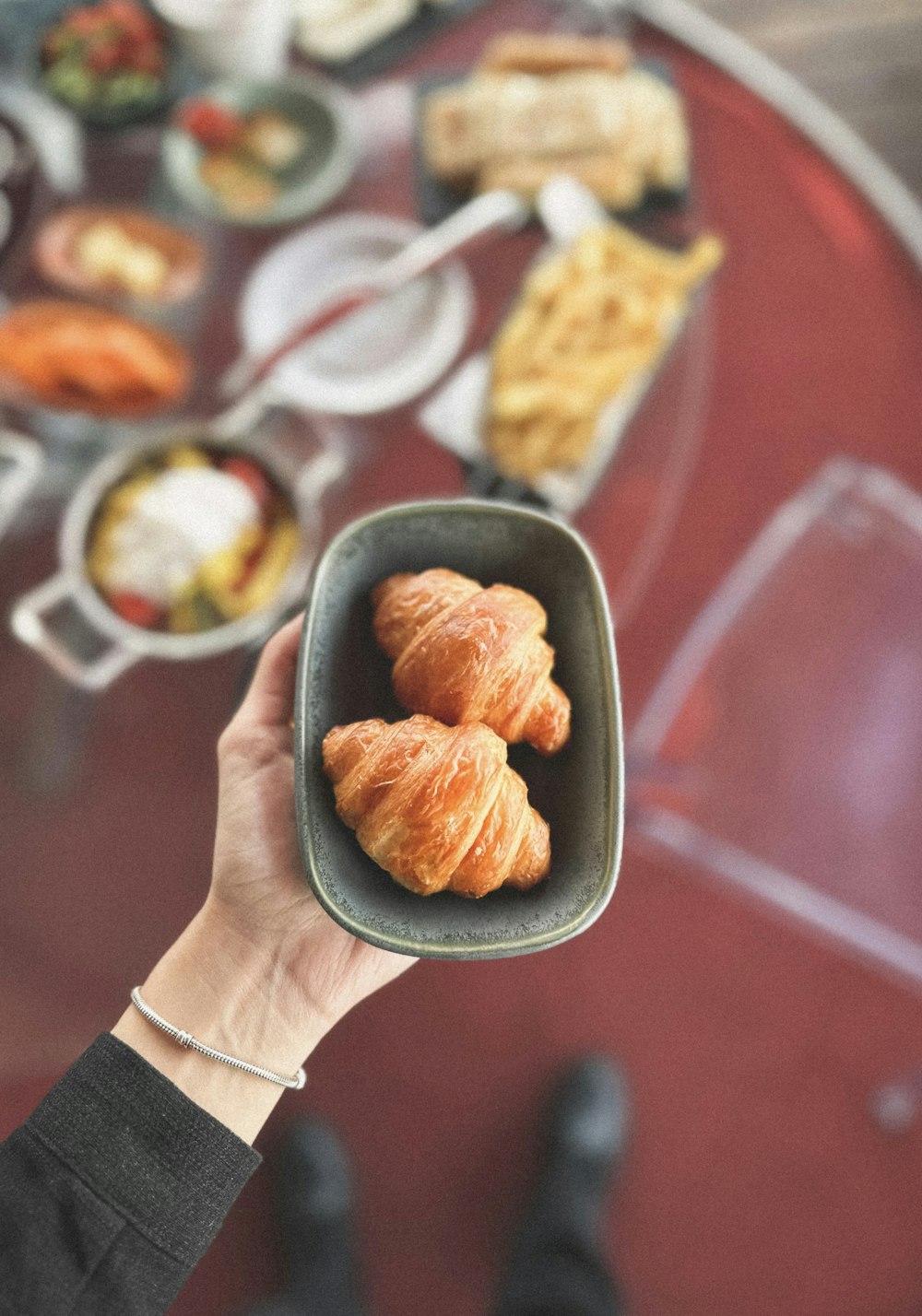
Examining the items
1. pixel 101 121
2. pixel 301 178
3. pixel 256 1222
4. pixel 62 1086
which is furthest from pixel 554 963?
pixel 101 121

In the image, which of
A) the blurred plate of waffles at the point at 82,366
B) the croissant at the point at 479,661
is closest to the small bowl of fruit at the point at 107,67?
the blurred plate of waffles at the point at 82,366

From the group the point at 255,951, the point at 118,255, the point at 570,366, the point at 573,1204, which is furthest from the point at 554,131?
the point at 573,1204

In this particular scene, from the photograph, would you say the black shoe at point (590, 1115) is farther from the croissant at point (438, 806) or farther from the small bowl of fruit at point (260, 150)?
the small bowl of fruit at point (260, 150)

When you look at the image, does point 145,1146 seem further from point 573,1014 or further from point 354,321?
point 354,321

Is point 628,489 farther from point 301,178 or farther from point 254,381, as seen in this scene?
point 301,178

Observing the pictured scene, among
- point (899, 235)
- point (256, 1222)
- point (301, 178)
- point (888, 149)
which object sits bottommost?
point (256, 1222)

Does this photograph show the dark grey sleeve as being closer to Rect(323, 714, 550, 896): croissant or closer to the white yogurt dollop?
Rect(323, 714, 550, 896): croissant
